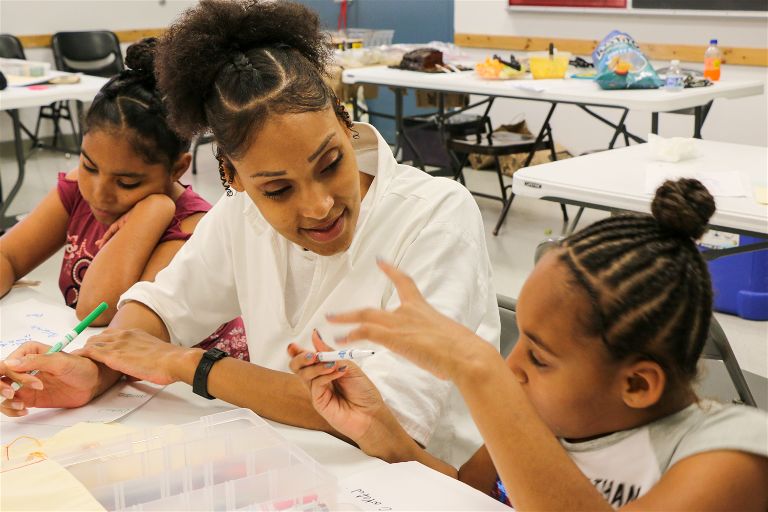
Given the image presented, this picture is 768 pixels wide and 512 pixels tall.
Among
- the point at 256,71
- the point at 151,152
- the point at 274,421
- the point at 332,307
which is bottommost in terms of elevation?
the point at 274,421

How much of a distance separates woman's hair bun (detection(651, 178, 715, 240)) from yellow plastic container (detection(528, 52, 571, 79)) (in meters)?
3.61

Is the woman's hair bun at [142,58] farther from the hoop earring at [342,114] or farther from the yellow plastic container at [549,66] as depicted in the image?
the yellow plastic container at [549,66]

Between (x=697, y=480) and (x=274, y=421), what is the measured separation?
63cm

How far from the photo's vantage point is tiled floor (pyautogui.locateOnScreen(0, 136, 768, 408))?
129 inches

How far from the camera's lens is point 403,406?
1.16 meters

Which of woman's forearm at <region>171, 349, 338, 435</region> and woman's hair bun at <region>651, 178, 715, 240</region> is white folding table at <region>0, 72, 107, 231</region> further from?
woman's hair bun at <region>651, 178, 715, 240</region>

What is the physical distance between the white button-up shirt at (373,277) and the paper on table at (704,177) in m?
1.13

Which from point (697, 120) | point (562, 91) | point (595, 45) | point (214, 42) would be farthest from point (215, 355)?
point (595, 45)

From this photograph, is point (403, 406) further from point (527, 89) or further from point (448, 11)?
point (448, 11)

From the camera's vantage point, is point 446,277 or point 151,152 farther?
point 151,152

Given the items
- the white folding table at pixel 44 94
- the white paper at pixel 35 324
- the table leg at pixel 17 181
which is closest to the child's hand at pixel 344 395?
the white paper at pixel 35 324

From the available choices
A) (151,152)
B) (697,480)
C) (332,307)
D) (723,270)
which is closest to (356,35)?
(723,270)

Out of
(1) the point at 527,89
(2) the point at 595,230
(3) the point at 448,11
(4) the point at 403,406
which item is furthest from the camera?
(3) the point at 448,11

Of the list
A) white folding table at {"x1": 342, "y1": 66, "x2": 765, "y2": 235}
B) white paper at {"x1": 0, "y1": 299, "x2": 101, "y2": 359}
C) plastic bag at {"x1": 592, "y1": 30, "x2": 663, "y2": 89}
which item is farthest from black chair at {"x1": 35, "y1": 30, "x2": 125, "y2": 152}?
white paper at {"x1": 0, "y1": 299, "x2": 101, "y2": 359}
